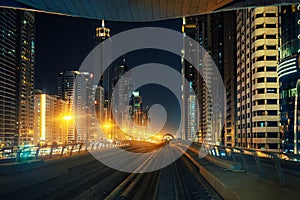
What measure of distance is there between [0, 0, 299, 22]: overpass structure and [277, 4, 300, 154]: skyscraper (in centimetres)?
5724

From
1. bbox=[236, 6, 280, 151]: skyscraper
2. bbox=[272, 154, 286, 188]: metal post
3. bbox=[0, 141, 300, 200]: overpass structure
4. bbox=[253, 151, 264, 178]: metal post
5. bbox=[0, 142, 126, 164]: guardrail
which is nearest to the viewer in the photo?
bbox=[272, 154, 286, 188]: metal post

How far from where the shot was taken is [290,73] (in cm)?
7512

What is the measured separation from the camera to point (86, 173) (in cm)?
2934

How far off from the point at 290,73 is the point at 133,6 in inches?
2575

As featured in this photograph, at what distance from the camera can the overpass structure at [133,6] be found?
15422mm

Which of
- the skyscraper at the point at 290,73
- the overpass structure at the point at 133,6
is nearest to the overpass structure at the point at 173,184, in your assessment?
the overpass structure at the point at 133,6

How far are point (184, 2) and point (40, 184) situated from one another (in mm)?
12006

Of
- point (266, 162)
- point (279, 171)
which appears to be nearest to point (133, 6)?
point (266, 162)

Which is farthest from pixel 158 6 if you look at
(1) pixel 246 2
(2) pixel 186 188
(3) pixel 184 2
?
(2) pixel 186 188

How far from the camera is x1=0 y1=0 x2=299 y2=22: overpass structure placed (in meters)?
15.4

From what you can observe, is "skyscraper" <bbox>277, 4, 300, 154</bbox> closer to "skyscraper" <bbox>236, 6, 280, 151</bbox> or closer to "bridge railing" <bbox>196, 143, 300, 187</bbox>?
"skyscraper" <bbox>236, 6, 280, 151</bbox>

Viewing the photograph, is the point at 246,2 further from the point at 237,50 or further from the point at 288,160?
the point at 237,50

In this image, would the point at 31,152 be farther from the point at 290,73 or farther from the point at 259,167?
the point at 290,73

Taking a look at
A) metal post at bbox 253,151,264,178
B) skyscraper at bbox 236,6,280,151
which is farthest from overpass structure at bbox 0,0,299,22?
skyscraper at bbox 236,6,280,151
